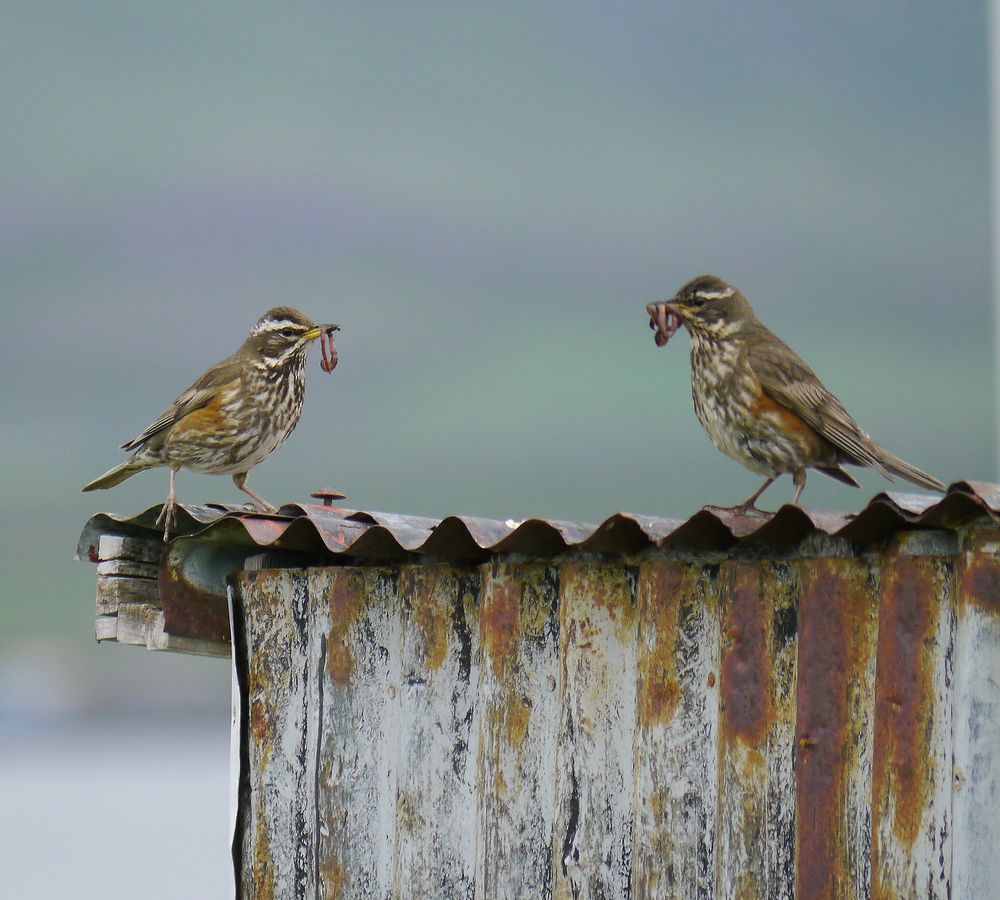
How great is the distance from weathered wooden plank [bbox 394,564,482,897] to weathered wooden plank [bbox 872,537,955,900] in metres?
1.75

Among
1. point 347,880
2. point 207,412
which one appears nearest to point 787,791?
point 347,880

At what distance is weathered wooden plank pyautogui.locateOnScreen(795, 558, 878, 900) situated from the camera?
14.7ft

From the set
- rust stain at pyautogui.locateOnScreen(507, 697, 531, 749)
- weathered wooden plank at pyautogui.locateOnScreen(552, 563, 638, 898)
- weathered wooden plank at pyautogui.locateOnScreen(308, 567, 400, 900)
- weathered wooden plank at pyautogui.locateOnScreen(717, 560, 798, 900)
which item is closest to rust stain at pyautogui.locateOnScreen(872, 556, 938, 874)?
weathered wooden plank at pyautogui.locateOnScreen(717, 560, 798, 900)

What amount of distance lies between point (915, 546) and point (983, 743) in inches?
24.5

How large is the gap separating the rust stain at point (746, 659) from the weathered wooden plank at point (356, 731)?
1594mm

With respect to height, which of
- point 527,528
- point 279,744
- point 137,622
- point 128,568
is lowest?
point 279,744

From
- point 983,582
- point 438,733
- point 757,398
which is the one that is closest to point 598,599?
point 438,733

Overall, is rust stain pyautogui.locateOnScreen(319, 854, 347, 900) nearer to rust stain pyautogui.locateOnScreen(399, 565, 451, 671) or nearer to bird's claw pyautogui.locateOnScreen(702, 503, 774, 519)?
rust stain pyautogui.locateOnScreen(399, 565, 451, 671)

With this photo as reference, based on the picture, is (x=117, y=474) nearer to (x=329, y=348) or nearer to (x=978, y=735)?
(x=329, y=348)

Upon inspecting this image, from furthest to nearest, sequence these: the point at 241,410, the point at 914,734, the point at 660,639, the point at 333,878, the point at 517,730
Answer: the point at 241,410
the point at 333,878
the point at 517,730
the point at 660,639
the point at 914,734

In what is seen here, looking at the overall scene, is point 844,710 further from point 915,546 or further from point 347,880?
point 347,880

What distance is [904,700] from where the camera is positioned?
4.37m

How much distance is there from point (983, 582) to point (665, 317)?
3.06m

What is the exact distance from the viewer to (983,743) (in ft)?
13.7
